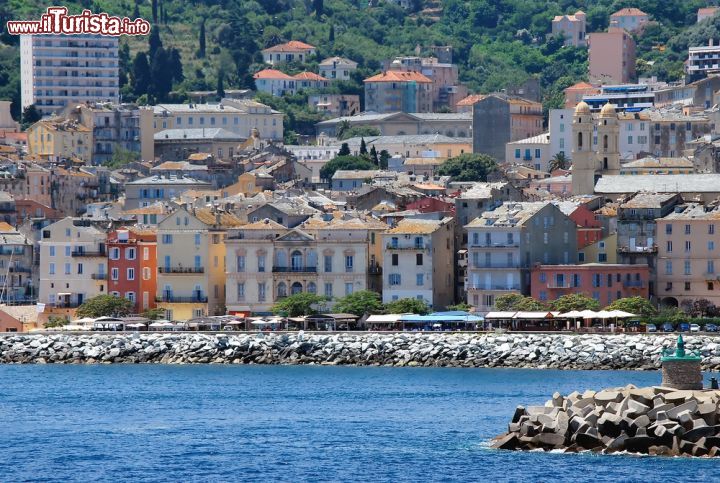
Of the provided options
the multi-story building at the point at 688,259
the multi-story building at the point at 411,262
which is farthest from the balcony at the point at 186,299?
the multi-story building at the point at 688,259

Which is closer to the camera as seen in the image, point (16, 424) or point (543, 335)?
point (16, 424)

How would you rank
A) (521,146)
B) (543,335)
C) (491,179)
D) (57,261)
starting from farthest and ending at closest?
(521,146)
(491,179)
(57,261)
(543,335)

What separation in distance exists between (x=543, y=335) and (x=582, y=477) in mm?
33486

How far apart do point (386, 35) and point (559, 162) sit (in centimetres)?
5379

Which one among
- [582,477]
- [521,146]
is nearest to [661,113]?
[521,146]

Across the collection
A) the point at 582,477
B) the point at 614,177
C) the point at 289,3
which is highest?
the point at 289,3

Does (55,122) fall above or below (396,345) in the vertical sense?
above

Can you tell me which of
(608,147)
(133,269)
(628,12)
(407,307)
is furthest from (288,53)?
(407,307)

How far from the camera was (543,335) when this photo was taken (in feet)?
268

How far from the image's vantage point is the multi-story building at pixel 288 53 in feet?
560

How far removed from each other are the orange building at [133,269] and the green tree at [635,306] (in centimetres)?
1814

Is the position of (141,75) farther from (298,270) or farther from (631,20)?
(298,270)

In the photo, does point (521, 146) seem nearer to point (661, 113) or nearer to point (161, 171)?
point (661, 113)

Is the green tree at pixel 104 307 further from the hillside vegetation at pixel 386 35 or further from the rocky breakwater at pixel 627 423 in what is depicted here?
the hillside vegetation at pixel 386 35
